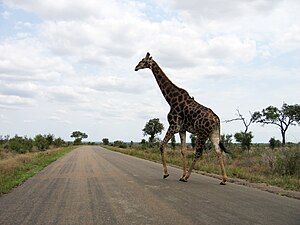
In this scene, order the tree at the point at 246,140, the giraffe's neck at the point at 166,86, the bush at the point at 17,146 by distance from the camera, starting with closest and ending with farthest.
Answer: the giraffe's neck at the point at 166,86 < the tree at the point at 246,140 < the bush at the point at 17,146

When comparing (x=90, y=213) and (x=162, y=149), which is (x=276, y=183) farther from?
(x=90, y=213)

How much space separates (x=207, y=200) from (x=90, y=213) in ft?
9.51

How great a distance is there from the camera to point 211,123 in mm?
11648

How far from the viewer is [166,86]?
44.1 feet

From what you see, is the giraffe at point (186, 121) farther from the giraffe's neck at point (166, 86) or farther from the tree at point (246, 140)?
the tree at point (246, 140)

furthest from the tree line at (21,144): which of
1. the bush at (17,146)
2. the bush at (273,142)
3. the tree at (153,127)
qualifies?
the bush at (273,142)

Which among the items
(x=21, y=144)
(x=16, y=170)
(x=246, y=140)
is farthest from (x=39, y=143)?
(x=16, y=170)

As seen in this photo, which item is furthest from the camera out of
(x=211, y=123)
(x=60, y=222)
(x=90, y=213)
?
(x=211, y=123)

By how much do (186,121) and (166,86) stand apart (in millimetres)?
1877

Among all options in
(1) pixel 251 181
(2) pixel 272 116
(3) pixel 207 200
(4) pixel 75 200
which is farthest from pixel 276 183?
(2) pixel 272 116

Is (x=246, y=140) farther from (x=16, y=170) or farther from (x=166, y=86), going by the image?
(x=166, y=86)

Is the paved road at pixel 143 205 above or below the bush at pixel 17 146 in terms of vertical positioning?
below

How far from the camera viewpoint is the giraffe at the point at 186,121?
1174 centimetres

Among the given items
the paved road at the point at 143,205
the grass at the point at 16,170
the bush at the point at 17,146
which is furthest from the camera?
the bush at the point at 17,146
